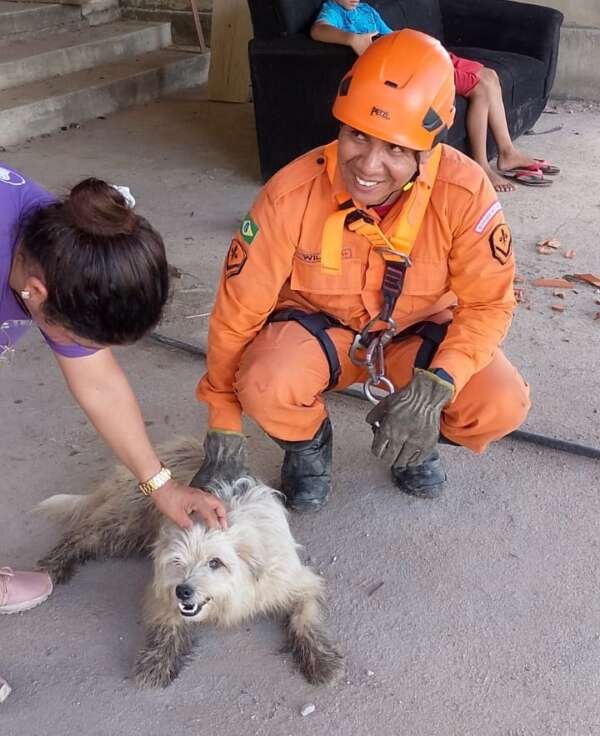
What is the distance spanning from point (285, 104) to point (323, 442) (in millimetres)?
3242

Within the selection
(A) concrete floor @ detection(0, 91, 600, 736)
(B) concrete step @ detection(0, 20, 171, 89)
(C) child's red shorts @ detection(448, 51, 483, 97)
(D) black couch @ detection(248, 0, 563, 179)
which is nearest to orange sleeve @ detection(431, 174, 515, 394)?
(A) concrete floor @ detection(0, 91, 600, 736)

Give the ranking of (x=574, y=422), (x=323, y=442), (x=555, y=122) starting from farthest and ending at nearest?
(x=555, y=122)
(x=574, y=422)
(x=323, y=442)

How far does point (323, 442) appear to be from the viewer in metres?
2.80

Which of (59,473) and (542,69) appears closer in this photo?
(59,473)

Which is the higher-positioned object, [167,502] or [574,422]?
[167,502]

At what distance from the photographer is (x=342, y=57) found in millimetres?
5105

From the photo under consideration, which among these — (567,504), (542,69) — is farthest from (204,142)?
(567,504)

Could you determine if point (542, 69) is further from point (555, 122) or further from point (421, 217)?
point (421, 217)

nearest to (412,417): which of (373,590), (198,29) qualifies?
(373,590)

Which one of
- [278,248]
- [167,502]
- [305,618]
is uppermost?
[278,248]

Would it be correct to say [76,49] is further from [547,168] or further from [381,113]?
[381,113]

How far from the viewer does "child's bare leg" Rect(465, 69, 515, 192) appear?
18.6 feet

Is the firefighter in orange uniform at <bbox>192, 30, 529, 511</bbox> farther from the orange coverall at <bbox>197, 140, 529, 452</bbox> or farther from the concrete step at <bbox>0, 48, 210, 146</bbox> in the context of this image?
the concrete step at <bbox>0, 48, 210, 146</bbox>

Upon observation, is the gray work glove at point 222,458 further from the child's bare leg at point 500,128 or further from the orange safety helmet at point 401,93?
the child's bare leg at point 500,128
